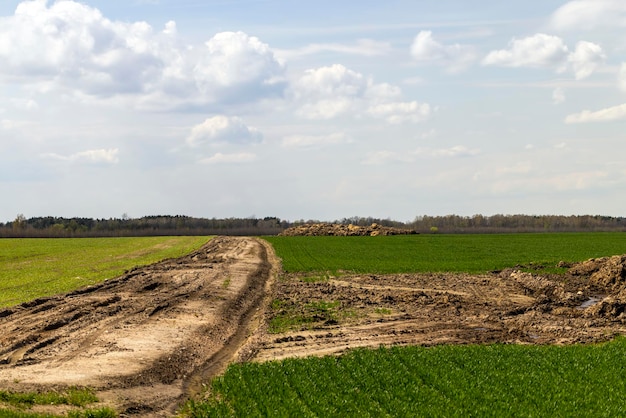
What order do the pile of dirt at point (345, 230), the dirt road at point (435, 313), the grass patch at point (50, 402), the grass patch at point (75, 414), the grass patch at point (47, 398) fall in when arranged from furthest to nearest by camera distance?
the pile of dirt at point (345, 230), the dirt road at point (435, 313), the grass patch at point (47, 398), the grass patch at point (50, 402), the grass patch at point (75, 414)

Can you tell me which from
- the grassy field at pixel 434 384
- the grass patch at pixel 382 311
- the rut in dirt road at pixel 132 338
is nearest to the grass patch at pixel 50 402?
the rut in dirt road at pixel 132 338

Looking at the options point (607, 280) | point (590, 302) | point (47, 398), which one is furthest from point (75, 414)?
point (607, 280)

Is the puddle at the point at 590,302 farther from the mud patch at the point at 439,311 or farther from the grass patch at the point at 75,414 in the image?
the grass patch at the point at 75,414

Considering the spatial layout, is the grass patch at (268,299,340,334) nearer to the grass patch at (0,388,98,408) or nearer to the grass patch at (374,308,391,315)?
the grass patch at (374,308,391,315)

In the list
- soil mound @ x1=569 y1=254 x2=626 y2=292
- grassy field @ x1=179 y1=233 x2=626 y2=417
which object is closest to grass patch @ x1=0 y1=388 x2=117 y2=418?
grassy field @ x1=179 y1=233 x2=626 y2=417

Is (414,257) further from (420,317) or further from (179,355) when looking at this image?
(179,355)

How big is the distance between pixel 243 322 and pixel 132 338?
17.5 feet

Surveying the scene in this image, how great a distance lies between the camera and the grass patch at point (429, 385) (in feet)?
44.0

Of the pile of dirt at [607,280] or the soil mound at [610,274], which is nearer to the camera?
the pile of dirt at [607,280]

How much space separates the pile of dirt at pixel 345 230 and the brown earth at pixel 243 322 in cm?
Answer: 7833

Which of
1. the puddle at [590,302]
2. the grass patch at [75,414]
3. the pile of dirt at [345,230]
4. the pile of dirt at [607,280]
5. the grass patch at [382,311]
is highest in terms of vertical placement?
the pile of dirt at [345,230]

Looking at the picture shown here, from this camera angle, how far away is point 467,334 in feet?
76.2

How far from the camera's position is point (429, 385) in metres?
15.2

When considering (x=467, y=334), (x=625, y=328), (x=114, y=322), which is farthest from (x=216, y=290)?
(x=625, y=328)
